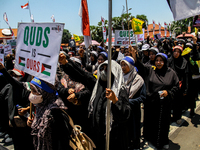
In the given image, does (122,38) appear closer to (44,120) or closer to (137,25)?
(137,25)

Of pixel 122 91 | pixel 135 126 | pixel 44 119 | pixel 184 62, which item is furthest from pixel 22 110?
pixel 184 62

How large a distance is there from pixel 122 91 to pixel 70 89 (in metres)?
0.91

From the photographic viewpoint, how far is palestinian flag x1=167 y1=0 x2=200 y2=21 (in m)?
1.58

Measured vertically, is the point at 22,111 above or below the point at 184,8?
below

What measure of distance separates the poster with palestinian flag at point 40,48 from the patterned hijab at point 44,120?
31 centimetres

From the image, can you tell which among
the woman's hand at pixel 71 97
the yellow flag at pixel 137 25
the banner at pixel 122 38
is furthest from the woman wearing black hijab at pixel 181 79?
the woman's hand at pixel 71 97

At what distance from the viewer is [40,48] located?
73.7 inches

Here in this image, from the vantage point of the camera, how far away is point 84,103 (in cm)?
260

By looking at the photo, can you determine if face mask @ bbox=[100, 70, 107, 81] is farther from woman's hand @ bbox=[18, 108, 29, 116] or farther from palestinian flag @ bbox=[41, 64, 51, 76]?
woman's hand @ bbox=[18, 108, 29, 116]

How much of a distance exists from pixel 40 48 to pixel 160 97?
83.6 inches

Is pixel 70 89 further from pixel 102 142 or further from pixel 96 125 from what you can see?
pixel 102 142

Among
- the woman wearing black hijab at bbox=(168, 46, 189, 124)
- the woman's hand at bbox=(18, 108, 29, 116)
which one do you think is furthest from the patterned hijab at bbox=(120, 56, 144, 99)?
the woman wearing black hijab at bbox=(168, 46, 189, 124)

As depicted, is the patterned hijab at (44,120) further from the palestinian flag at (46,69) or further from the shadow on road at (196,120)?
the shadow on road at (196,120)

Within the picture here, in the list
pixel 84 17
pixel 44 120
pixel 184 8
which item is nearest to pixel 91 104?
pixel 44 120
